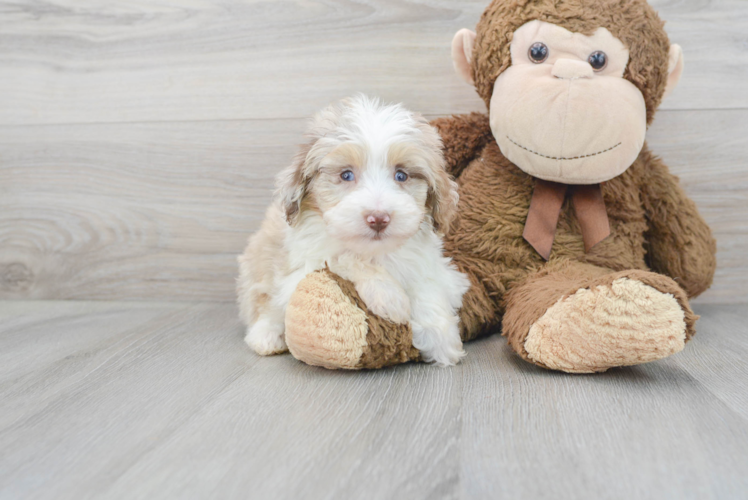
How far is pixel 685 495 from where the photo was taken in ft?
2.32

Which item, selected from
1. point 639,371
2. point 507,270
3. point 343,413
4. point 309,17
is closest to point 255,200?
point 309,17

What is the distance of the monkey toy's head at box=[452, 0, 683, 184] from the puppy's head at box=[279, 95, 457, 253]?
0.23 meters

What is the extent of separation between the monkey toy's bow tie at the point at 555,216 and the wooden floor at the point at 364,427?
281 mm

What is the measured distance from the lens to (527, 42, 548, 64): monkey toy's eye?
4.28 ft

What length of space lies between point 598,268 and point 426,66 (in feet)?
2.59

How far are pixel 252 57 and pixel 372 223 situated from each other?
3.23 ft

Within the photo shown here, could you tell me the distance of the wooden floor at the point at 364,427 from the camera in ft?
2.43

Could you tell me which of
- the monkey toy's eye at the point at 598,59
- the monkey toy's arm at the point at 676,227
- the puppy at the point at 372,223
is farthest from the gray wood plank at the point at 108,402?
the monkey toy's arm at the point at 676,227

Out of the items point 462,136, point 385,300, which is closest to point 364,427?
point 385,300

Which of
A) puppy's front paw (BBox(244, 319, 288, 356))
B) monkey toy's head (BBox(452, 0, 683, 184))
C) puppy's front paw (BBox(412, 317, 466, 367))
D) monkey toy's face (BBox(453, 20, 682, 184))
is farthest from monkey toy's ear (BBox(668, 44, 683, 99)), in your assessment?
puppy's front paw (BBox(244, 319, 288, 356))

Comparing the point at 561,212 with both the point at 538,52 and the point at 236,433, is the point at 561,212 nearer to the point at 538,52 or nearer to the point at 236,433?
the point at 538,52

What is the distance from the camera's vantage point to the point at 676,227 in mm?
1522

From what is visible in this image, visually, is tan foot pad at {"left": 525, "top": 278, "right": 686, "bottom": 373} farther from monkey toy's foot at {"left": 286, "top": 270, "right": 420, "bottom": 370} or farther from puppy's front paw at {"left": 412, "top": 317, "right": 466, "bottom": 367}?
monkey toy's foot at {"left": 286, "top": 270, "right": 420, "bottom": 370}

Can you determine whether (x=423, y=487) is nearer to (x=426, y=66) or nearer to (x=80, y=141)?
(x=426, y=66)
